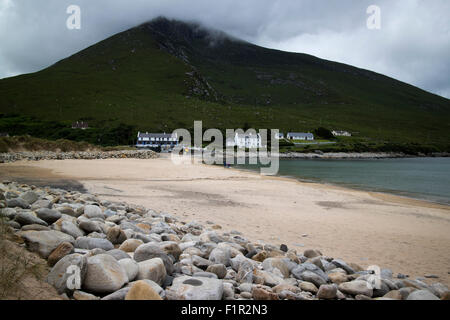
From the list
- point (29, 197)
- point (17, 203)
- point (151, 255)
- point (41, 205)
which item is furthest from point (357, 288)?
point (29, 197)

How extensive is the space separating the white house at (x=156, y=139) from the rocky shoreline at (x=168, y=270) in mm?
104915

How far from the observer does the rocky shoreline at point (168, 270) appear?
3.61m

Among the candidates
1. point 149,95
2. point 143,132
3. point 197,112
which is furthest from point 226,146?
point 149,95

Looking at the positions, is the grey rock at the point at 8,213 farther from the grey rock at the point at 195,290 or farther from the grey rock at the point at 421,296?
the grey rock at the point at 421,296

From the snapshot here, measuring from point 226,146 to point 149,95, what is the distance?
9338cm

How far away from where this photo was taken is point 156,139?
113500mm

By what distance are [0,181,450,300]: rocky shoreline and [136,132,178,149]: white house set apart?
344ft

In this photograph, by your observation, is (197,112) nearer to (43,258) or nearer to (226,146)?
(226,146)

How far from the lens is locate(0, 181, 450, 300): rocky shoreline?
361 centimetres

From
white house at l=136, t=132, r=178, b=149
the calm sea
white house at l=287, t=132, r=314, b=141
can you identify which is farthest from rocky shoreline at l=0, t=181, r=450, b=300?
white house at l=287, t=132, r=314, b=141

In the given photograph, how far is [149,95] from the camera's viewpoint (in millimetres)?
187125

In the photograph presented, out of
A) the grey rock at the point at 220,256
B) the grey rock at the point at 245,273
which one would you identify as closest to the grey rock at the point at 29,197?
the grey rock at the point at 220,256

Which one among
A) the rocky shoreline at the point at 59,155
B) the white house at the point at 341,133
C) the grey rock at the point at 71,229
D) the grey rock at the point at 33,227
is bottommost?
the grey rock at the point at 71,229
